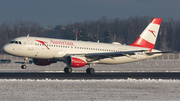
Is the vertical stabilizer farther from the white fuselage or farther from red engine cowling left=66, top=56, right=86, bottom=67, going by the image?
red engine cowling left=66, top=56, right=86, bottom=67

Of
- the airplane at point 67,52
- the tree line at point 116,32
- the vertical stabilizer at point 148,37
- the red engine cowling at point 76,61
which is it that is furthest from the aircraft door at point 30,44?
the tree line at point 116,32

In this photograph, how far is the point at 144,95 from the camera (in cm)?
1620

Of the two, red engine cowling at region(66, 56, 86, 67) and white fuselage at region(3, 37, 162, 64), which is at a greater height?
white fuselage at region(3, 37, 162, 64)

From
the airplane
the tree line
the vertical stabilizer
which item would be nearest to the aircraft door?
the airplane

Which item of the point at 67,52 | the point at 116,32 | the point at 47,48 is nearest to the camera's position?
the point at 47,48

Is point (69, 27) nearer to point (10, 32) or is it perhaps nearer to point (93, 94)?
point (10, 32)

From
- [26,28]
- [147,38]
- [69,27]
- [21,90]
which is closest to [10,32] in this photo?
[26,28]

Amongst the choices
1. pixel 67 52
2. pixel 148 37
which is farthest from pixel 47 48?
pixel 148 37

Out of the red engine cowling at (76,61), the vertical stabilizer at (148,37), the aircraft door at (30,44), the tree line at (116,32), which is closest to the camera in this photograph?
the red engine cowling at (76,61)

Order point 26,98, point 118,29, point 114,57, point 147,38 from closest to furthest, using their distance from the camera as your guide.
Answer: point 26,98 → point 114,57 → point 147,38 → point 118,29

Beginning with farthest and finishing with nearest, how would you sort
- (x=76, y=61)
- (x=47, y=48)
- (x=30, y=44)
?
(x=47, y=48) < (x=30, y=44) < (x=76, y=61)

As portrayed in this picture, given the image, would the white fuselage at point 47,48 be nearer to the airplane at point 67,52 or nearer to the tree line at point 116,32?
the airplane at point 67,52

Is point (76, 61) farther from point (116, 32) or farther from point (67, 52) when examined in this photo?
point (116, 32)

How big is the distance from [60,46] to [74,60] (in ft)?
10.6
